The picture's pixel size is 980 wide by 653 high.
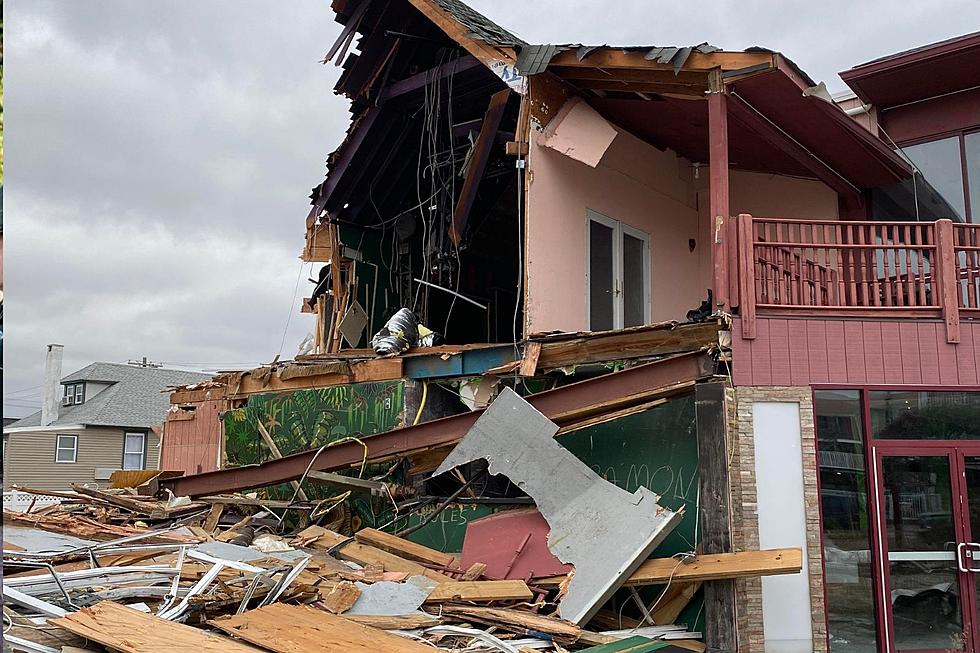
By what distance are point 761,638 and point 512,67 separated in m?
7.53

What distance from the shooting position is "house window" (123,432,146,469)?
37094mm

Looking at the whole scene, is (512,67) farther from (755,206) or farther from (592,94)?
(755,206)

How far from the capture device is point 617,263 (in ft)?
42.4

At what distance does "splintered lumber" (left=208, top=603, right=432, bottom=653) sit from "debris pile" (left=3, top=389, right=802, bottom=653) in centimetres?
2

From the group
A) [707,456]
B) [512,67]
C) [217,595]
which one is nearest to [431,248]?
A: [512,67]

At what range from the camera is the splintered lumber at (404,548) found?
33.4ft

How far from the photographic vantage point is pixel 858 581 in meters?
8.98

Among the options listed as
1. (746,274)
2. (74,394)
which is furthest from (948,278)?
(74,394)

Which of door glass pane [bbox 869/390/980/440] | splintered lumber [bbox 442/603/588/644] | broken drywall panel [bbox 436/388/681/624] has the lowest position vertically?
splintered lumber [bbox 442/603/588/644]

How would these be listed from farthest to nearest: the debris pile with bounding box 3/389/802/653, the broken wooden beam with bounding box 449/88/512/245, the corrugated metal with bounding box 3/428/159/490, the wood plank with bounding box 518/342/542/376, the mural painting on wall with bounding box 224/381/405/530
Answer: the corrugated metal with bounding box 3/428/159/490 → the broken wooden beam with bounding box 449/88/512/245 → the mural painting on wall with bounding box 224/381/405/530 → the wood plank with bounding box 518/342/542/376 → the debris pile with bounding box 3/389/802/653

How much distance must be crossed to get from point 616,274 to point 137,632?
8423 mm

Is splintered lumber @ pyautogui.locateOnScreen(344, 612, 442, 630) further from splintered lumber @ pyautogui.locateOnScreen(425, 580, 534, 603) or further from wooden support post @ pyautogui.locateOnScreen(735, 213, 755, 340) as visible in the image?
wooden support post @ pyautogui.locateOnScreen(735, 213, 755, 340)

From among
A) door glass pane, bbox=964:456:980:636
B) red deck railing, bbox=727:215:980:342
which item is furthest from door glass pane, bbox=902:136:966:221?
door glass pane, bbox=964:456:980:636

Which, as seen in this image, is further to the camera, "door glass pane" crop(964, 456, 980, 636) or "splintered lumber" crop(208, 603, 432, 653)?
"door glass pane" crop(964, 456, 980, 636)
